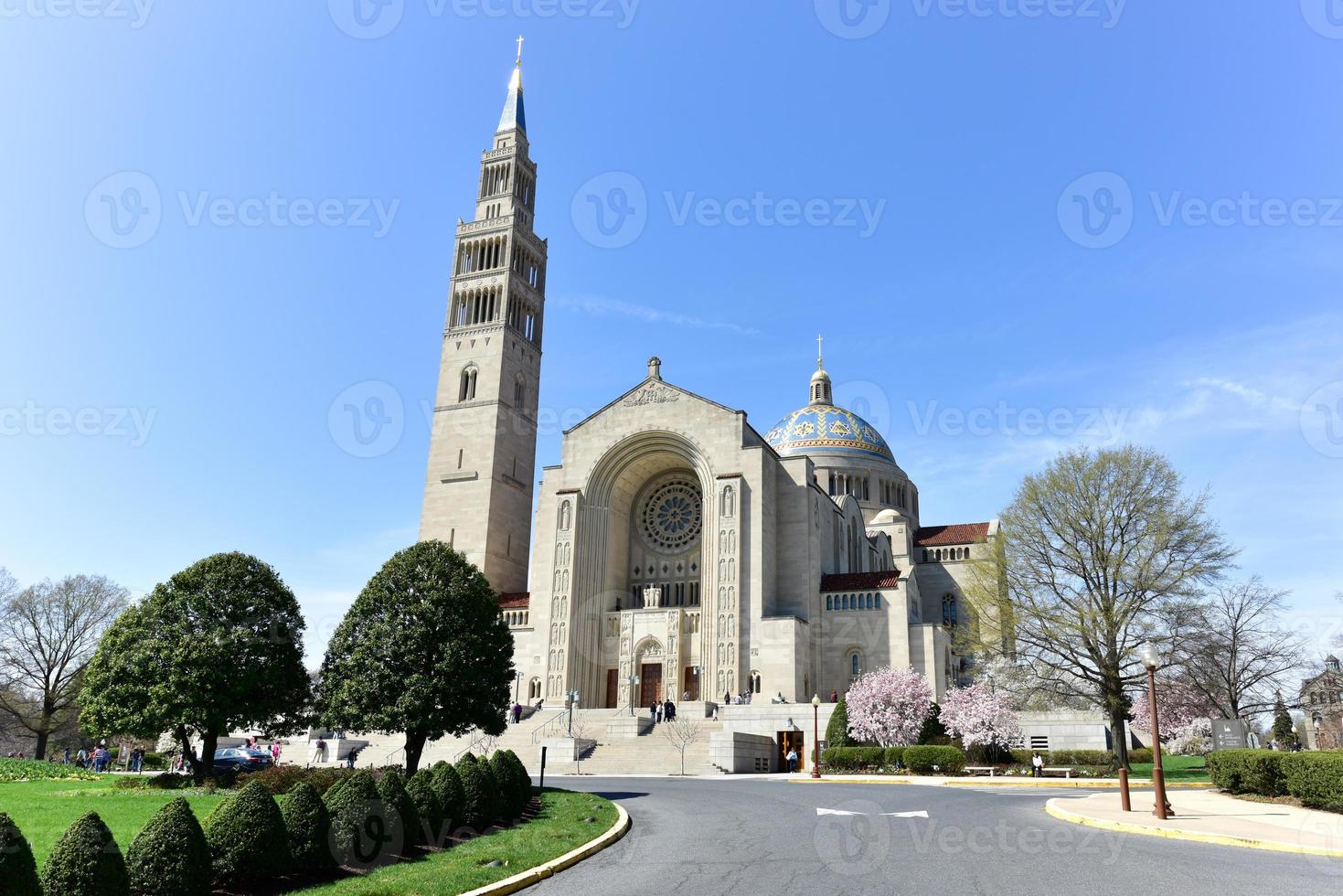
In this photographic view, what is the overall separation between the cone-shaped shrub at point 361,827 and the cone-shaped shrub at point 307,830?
0.88ft

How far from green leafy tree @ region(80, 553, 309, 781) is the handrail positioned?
15431mm

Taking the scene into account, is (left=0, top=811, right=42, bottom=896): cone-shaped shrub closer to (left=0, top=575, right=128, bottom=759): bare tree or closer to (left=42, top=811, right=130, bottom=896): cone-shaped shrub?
(left=42, top=811, right=130, bottom=896): cone-shaped shrub

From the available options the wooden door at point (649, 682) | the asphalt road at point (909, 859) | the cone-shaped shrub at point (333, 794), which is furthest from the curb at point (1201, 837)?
the wooden door at point (649, 682)

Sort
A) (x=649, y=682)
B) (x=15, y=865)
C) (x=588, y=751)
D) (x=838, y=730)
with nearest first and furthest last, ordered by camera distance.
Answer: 1. (x=15, y=865)
2. (x=838, y=730)
3. (x=588, y=751)
4. (x=649, y=682)

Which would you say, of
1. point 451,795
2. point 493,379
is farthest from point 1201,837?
point 493,379

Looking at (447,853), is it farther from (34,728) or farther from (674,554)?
(34,728)

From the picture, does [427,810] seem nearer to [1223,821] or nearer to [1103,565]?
[1223,821]

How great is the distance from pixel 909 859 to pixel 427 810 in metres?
7.56

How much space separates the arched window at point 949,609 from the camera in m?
66.2

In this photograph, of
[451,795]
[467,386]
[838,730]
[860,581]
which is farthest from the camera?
[467,386]

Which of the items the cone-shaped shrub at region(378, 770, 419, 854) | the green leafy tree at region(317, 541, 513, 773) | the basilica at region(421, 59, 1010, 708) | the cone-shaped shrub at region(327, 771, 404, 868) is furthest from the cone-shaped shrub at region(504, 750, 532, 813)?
the basilica at region(421, 59, 1010, 708)

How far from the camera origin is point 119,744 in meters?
62.4

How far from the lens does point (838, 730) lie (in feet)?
128

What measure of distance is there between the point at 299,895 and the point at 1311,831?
15.1 m
